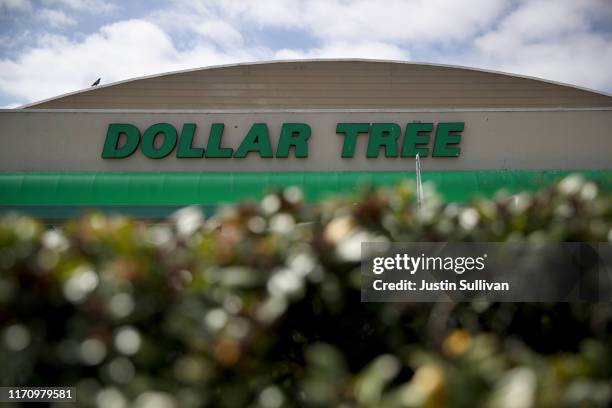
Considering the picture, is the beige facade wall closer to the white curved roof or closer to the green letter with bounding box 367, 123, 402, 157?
the green letter with bounding box 367, 123, 402, 157

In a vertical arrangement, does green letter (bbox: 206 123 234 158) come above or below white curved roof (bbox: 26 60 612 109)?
below

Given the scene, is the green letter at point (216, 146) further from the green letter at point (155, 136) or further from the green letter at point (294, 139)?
the green letter at point (294, 139)

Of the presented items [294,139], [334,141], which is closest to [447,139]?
[334,141]

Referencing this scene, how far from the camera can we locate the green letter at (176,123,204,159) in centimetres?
1439

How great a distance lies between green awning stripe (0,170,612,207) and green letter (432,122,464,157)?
2.07ft

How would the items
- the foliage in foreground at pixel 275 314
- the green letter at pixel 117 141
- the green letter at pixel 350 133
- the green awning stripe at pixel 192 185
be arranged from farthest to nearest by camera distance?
the green letter at pixel 117 141, the green letter at pixel 350 133, the green awning stripe at pixel 192 185, the foliage in foreground at pixel 275 314

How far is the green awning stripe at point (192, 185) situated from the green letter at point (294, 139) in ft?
1.97

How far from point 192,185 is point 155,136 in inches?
74.9

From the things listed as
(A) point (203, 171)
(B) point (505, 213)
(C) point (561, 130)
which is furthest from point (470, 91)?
(B) point (505, 213)

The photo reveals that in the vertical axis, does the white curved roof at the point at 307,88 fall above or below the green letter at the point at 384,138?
above

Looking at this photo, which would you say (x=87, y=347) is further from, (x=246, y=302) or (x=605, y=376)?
(x=605, y=376)

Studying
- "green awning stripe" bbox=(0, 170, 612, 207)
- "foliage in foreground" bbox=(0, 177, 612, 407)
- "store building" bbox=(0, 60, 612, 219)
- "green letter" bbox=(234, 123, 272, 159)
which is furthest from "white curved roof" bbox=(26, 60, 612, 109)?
"foliage in foreground" bbox=(0, 177, 612, 407)

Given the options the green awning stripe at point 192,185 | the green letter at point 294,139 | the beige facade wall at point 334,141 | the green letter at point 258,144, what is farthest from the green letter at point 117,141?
the green letter at point 294,139

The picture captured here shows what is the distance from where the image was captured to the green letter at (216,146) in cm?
1437
